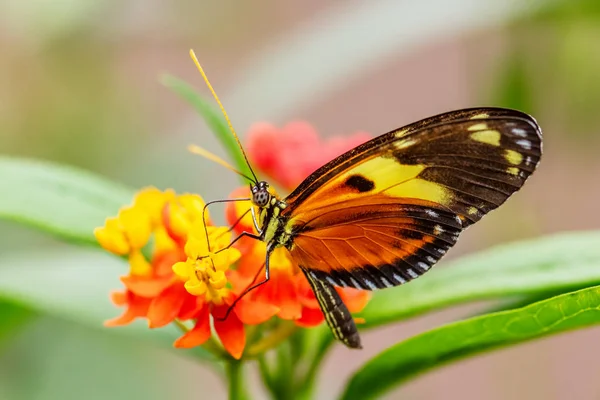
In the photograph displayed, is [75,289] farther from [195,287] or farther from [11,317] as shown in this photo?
[195,287]

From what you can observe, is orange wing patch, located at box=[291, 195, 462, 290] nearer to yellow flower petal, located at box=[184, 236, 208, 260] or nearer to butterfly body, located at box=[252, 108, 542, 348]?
butterfly body, located at box=[252, 108, 542, 348]

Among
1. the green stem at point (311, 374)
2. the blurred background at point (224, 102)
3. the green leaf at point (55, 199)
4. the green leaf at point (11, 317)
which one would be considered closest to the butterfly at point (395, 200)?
the green stem at point (311, 374)

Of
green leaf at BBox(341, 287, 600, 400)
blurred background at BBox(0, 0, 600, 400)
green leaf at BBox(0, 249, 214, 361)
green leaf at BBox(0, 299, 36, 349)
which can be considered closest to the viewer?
green leaf at BBox(341, 287, 600, 400)

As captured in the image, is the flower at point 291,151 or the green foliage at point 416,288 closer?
the green foliage at point 416,288

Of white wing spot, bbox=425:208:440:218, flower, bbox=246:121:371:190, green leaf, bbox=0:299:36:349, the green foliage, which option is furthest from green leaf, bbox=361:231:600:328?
green leaf, bbox=0:299:36:349

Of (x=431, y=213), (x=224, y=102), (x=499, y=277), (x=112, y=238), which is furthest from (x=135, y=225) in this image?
(x=224, y=102)

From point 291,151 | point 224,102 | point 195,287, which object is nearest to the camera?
point 195,287

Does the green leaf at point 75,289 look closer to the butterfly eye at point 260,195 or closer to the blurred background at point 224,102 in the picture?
the blurred background at point 224,102

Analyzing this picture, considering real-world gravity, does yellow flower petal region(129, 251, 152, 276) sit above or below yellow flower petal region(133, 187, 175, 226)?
below
